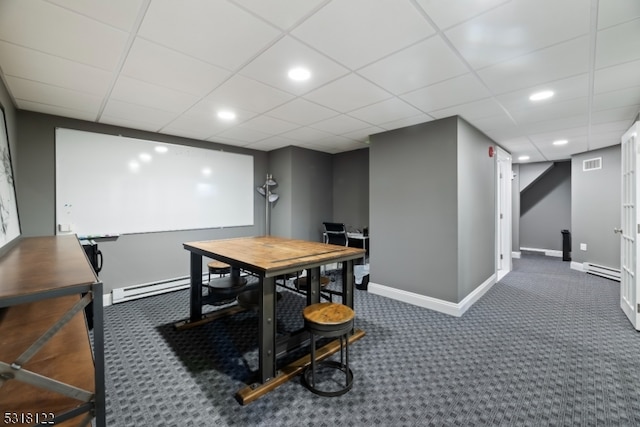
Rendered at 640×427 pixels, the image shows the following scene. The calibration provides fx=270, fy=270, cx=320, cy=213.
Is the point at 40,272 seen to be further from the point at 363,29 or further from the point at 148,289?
the point at 148,289

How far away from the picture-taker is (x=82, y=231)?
11.4 ft

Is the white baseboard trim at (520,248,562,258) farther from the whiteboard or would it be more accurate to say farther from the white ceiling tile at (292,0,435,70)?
the white ceiling tile at (292,0,435,70)

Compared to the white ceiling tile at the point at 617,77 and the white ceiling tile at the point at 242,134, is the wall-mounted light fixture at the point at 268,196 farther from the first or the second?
the white ceiling tile at the point at 617,77

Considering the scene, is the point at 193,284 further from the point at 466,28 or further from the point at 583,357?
the point at 583,357

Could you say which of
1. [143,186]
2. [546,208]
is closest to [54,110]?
[143,186]

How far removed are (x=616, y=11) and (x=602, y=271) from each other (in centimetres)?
548

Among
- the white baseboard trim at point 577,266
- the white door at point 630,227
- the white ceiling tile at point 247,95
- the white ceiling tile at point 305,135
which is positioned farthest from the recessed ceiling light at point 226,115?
the white baseboard trim at point 577,266

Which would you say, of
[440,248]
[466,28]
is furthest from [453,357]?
[466,28]

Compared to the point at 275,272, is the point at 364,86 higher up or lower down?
higher up

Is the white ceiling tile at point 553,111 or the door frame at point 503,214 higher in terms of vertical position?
the white ceiling tile at point 553,111

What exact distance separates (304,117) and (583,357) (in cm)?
361

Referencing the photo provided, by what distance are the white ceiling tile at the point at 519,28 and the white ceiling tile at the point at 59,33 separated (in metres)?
2.19

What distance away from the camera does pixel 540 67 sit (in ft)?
6.88

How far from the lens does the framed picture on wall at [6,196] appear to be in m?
2.02
